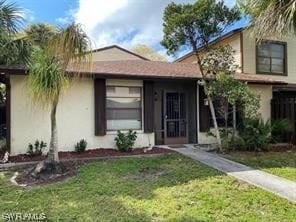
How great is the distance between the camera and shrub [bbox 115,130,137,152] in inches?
464

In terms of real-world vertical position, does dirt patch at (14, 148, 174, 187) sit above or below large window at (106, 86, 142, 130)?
below

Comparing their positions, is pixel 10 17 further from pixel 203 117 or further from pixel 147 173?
pixel 203 117

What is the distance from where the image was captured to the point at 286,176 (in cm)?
872

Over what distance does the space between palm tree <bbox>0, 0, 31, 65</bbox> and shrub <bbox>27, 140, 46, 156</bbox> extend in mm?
2899

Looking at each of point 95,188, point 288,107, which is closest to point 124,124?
point 95,188

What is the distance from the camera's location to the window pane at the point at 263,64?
17.3 metres

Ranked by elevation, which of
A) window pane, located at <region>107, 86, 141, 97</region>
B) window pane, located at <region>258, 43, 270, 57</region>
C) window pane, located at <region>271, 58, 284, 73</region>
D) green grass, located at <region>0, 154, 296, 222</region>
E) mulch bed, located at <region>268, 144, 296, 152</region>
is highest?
window pane, located at <region>258, 43, 270, 57</region>

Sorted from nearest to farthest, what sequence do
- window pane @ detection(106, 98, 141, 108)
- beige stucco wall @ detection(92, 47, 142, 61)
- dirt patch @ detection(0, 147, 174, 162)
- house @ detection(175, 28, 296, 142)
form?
dirt patch @ detection(0, 147, 174, 162) → window pane @ detection(106, 98, 141, 108) → house @ detection(175, 28, 296, 142) → beige stucco wall @ detection(92, 47, 142, 61)

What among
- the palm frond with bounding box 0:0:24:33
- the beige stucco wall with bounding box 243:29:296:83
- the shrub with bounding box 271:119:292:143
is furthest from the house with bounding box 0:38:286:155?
the beige stucco wall with bounding box 243:29:296:83

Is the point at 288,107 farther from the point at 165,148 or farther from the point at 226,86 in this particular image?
the point at 165,148

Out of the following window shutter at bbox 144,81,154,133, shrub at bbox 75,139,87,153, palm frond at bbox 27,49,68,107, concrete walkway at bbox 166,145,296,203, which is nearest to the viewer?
concrete walkway at bbox 166,145,296,203

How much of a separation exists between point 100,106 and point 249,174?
5577 mm

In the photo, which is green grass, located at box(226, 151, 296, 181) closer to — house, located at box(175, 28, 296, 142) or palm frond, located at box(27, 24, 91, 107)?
house, located at box(175, 28, 296, 142)

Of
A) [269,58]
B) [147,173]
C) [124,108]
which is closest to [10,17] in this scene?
[124,108]
